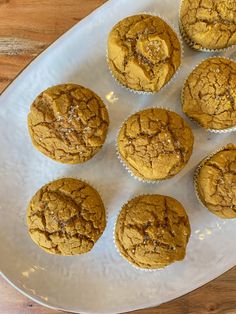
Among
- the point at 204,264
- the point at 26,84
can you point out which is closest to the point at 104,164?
the point at 26,84

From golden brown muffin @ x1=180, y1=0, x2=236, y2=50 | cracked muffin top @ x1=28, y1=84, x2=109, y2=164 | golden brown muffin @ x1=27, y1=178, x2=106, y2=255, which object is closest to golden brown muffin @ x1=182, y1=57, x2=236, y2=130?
golden brown muffin @ x1=180, y1=0, x2=236, y2=50

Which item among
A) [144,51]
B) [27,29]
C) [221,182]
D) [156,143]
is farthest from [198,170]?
[27,29]

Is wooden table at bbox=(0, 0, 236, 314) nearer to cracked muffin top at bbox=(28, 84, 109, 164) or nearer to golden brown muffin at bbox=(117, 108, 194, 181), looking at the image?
cracked muffin top at bbox=(28, 84, 109, 164)

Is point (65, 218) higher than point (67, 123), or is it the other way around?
point (67, 123)

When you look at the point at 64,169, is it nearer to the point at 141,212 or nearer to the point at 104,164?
the point at 104,164

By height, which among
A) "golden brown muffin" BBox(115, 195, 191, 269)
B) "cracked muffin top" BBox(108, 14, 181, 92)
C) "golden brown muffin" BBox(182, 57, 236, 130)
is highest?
"cracked muffin top" BBox(108, 14, 181, 92)

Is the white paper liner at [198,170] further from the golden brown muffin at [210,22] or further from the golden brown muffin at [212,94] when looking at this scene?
the golden brown muffin at [210,22]

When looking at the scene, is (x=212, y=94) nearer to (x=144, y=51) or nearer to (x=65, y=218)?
(x=144, y=51)
